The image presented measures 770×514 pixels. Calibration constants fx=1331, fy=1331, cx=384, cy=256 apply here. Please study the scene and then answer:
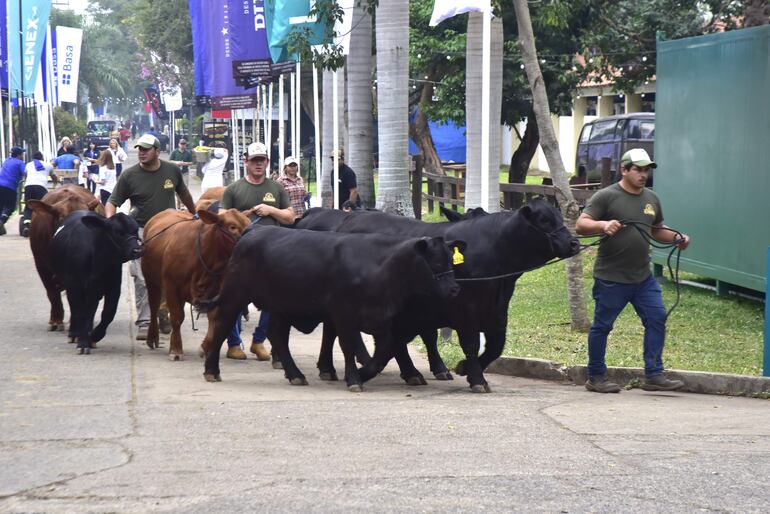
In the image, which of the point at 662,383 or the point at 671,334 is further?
the point at 671,334

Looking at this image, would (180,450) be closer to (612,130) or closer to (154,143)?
(154,143)

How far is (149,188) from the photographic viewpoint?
14.3 metres

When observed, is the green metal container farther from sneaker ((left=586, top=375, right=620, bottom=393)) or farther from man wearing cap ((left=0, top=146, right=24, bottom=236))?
man wearing cap ((left=0, top=146, right=24, bottom=236))

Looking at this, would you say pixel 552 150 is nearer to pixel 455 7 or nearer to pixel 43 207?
pixel 455 7

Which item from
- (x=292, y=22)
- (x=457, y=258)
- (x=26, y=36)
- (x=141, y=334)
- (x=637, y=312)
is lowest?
(x=141, y=334)

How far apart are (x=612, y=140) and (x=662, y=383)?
21957 millimetres

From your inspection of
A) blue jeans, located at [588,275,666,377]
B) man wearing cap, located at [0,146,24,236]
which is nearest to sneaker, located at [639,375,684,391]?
blue jeans, located at [588,275,666,377]

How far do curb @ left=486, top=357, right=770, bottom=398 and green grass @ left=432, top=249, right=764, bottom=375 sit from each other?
42 centimetres

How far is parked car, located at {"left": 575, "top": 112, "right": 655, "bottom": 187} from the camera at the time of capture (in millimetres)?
31344

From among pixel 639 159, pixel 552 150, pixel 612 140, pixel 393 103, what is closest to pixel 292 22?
pixel 393 103

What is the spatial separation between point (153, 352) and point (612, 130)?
21076mm

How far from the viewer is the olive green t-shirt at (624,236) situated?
35.3 ft

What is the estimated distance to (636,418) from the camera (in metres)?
9.65

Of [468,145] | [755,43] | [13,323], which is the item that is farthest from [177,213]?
[755,43]
